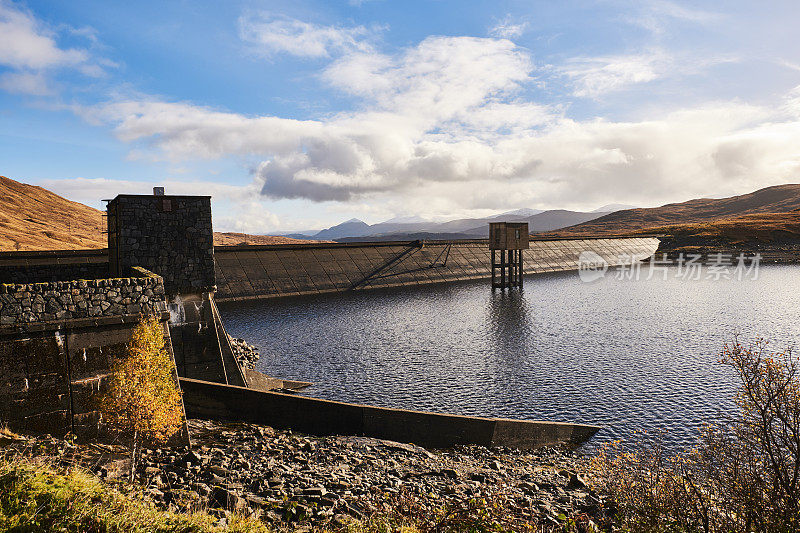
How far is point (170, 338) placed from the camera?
18531 millimetres

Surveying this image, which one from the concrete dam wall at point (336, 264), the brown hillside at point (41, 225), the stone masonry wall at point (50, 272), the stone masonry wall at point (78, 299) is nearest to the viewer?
the stone masonry wall at point (78, 299)

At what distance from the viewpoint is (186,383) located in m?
21.7

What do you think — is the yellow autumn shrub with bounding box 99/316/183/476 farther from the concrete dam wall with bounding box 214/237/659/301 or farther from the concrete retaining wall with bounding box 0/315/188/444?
the concrete dam wall with bounding box 214/237/659/301

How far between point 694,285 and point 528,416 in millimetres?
62380

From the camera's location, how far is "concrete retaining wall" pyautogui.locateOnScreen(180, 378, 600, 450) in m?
20.0

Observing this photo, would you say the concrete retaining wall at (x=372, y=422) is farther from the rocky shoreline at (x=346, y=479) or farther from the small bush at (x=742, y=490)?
the small bush at (x=742, y=490)

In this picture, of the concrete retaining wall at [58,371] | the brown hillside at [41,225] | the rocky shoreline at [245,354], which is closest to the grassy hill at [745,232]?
the rocky shoreline at [245,354]

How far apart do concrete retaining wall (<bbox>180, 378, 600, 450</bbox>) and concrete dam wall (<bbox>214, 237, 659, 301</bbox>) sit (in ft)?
120

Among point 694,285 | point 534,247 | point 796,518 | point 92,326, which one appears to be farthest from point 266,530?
point 534,247

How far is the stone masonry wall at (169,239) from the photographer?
24.0 metres

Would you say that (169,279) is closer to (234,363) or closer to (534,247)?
(234,363)

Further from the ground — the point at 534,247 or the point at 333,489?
the point at 534,247

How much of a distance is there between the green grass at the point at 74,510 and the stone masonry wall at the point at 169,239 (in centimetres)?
1433

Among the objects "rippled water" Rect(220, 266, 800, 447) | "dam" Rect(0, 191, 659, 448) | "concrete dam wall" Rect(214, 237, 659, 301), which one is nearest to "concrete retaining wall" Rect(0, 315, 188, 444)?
"dam" Rect(0, 191, 659, 448)
